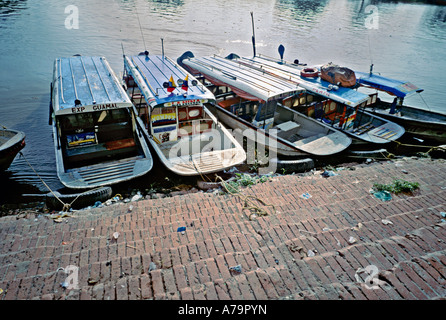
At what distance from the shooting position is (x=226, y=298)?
3.75 m

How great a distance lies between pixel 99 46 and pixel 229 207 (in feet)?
84.3

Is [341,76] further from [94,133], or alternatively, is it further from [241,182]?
[94,133]

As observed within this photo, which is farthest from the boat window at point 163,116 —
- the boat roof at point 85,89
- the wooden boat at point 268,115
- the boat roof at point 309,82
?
the boat roof at point 309,82

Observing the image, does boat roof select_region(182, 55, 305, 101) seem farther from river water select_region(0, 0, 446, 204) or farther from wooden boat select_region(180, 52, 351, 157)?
river water select_region(0, 0, 446, 204)

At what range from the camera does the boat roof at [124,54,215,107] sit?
28.9 ft

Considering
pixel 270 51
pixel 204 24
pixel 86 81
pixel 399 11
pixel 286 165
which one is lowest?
pixel 286 165

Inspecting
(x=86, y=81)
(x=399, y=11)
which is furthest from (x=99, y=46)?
(x=399, y=11)

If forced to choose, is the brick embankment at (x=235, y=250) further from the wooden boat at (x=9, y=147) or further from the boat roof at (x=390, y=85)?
the boat roof at (x=390, y=85)

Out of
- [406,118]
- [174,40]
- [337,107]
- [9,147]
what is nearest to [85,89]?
[9,147]

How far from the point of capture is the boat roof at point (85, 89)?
316 inches

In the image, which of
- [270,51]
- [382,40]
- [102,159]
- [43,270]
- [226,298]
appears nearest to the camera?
[226,298]

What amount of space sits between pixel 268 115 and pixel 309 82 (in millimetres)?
2429

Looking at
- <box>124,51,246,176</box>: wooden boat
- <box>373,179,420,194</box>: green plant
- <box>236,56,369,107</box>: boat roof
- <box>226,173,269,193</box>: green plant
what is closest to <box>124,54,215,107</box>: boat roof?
<box>124,51,246,176</box>: wooden boat

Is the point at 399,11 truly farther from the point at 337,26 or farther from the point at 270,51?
the point at 270,51
